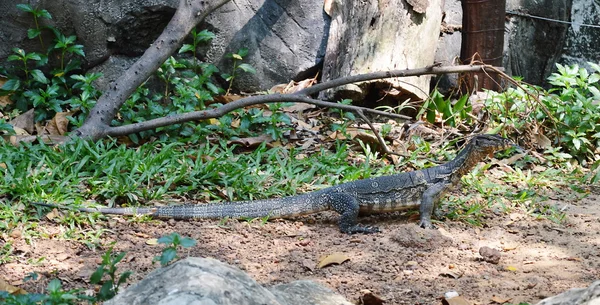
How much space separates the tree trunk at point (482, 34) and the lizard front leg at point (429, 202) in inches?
121

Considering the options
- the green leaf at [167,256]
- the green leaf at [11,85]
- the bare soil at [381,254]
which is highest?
the green leaf at [167,256]

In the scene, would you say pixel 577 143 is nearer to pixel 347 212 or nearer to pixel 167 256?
pixel 347 212

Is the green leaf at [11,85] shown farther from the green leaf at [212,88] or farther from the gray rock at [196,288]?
the gray rock at [196,288]

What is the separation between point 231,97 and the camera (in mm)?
Answer: 8656

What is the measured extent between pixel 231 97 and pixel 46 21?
7.62 feet

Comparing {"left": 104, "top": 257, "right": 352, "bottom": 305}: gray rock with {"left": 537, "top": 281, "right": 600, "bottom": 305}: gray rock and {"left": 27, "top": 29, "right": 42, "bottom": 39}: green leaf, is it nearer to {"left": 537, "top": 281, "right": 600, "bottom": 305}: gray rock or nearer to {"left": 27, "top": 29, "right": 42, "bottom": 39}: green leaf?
{"left": 537, "top": 281, "right": 600, "bottom": 305}: gray rock

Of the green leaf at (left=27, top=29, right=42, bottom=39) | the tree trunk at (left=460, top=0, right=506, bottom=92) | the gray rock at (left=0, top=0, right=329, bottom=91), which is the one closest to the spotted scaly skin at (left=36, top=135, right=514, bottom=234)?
the tree trunk at (left=460, top=0, right=506, bottom=92)

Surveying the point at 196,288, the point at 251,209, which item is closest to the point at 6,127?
the point at 251,209

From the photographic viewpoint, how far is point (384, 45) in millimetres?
8562

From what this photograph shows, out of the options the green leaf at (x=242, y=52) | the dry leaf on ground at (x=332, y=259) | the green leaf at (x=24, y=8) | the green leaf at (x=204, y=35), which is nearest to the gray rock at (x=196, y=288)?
the dry leaf on ground at (x=332, y=259)

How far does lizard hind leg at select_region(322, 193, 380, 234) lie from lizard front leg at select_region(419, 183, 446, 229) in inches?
16.0

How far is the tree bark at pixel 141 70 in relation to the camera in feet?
23.6

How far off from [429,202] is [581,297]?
2.93 m

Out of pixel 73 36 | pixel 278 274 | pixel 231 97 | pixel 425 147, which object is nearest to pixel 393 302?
pixel 278 274
